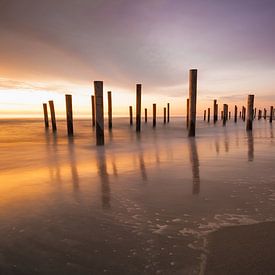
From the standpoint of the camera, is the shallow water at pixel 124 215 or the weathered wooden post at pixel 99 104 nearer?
the shallow water at pixel 124 215

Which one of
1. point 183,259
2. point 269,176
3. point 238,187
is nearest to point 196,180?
point 238,187

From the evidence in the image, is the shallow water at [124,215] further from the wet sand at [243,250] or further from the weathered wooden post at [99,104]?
the weathered wooden post at [99,104]

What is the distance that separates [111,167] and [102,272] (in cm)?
372

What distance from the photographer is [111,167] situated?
5332 mm

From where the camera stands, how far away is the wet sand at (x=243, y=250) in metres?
1.61

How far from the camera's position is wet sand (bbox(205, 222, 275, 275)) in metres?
1.61

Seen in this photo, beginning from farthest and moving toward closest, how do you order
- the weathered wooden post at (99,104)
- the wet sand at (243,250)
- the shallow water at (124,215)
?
the weathered wooden post at (99,104)
the shallow water at (124,215)
the wet sand at (243,250)

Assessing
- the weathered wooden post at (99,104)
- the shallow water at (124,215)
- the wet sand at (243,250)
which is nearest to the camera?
the wet sand at (243,250)

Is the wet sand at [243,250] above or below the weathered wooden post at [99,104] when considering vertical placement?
below

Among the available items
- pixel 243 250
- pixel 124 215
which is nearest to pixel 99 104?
pixel 124 215

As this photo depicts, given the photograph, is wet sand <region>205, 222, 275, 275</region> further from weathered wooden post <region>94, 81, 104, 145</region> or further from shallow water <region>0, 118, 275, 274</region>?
weathered wooden post <region>94, 81, 104, 145</region>

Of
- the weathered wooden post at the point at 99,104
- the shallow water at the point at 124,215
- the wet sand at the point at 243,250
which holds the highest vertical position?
the weathered wooden post at the point at 99,104

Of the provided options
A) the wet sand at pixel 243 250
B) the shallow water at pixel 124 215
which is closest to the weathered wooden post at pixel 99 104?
the shallow water at pixel 124 215

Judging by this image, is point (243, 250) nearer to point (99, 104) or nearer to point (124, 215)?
point (124, 215)
